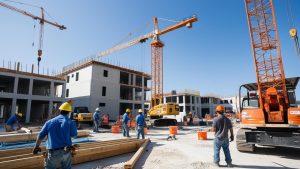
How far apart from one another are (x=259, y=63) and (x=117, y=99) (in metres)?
25.4

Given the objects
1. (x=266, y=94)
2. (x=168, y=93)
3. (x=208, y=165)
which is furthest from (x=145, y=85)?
(x=208, y=165)

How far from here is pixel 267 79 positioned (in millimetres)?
11875

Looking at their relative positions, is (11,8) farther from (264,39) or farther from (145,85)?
(264,39)

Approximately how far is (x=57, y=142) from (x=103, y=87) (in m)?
28.9

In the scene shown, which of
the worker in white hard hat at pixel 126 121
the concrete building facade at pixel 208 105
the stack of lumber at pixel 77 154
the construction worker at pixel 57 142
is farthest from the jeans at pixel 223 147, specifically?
the concrete building facade at pixel 208 105

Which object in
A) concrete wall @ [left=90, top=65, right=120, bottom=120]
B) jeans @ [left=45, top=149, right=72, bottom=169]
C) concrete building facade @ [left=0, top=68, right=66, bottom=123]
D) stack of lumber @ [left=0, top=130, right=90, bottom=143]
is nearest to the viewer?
jeans @ [left=45, top=149, right=72, bottom=169]

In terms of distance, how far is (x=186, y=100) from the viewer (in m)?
55.2

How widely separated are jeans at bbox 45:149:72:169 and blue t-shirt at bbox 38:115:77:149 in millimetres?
143

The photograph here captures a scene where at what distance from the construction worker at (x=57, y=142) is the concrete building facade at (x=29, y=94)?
79.7 ft

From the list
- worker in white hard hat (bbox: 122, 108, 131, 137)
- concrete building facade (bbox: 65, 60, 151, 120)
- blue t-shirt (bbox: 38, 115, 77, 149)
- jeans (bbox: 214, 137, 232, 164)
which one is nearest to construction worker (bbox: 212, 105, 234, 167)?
jeans (bbox: 214, 137, 232, 164)

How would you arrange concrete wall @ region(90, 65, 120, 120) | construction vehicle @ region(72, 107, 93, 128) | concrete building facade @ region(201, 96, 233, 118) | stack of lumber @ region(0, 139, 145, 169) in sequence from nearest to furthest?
stack of lumber @ region(0, 139, 145, 169) → construction vehicle @ region(72, 107, 93, 128) → concrete wall @ region(90, 65, 120, 120) → concrete building facade @ region(201, 96, 233, 118)

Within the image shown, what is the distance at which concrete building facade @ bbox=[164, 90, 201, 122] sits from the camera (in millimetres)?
54688

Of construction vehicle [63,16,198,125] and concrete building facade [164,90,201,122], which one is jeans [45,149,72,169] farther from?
concrete building facade [164,90,201,122]

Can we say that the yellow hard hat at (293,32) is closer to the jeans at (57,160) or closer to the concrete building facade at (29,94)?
the jeans at (57,160)
